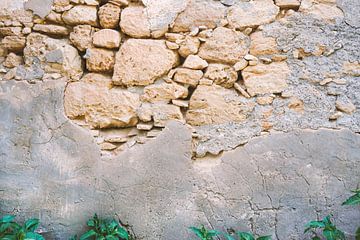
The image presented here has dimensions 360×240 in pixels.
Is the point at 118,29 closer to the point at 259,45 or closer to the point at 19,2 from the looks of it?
the point at 19,2

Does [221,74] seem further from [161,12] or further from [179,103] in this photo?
[161,12]

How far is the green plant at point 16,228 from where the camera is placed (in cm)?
170

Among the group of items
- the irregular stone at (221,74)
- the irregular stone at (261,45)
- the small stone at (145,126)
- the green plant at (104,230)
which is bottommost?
the green plant at (104,230)

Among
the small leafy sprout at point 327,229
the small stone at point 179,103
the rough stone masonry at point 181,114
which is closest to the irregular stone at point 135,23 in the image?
the rough stone masonry at point 181,114

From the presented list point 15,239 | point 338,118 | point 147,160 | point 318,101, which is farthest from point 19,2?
point 338,118

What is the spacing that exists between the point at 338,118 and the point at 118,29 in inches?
51.7

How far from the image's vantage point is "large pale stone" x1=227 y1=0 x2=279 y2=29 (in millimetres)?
1910

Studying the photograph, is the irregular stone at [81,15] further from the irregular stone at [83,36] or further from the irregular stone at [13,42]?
the irregular stone at [13,42]

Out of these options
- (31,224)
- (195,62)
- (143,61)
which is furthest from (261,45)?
(31,224)

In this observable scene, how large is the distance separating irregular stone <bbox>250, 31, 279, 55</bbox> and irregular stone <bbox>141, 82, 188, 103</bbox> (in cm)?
44

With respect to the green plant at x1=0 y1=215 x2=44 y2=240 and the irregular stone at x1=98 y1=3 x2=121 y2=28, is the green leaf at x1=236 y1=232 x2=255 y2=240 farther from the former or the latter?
the irregular stone at x1=98 y1=3 x2=121 y2=28

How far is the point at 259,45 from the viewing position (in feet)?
6.28

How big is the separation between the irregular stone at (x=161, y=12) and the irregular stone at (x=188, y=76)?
249mm

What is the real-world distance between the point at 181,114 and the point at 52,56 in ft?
2.65
